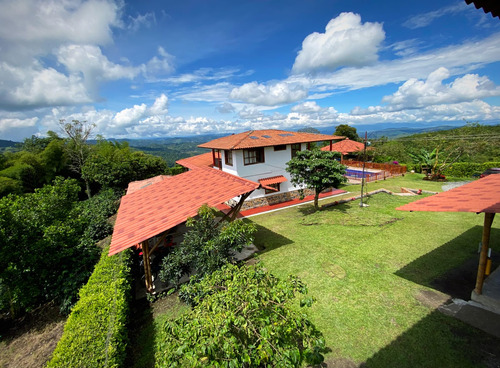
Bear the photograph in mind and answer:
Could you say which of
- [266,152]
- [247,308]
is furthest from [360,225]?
[247,308]

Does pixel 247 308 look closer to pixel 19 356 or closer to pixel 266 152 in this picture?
pixel 19 356

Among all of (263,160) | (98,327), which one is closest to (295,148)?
(263,160)

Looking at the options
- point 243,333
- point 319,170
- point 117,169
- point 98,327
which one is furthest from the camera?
point 117,169

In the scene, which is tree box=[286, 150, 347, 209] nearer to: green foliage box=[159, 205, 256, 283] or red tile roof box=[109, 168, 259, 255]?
red tile roof box=[109, 168, 259, 255]

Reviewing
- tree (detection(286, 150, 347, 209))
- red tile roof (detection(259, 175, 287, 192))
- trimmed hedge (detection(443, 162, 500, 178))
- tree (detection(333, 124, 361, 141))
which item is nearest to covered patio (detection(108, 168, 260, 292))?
red tile roof (detection(259, 175, 287, 192))

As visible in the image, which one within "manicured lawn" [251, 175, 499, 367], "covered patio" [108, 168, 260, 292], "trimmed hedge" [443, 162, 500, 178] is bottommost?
"manicured lawn" [251, 175, 499, 367]

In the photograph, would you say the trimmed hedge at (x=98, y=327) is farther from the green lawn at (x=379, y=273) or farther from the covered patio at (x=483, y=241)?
the covered patio at (x=483, y=241)

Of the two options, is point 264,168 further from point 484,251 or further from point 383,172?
point 383,172
